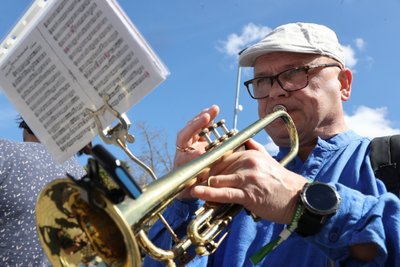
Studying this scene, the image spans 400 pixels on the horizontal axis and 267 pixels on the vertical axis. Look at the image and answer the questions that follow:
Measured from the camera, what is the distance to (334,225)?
1.59 meters

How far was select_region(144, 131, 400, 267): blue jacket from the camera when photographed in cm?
158

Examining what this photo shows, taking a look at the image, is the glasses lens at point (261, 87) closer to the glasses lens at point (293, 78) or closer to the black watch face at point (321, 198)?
the glasses lens at point (293, 78)

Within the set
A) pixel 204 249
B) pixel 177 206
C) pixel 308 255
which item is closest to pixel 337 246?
pixel 308 255

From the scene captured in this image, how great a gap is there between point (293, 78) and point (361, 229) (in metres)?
0.96

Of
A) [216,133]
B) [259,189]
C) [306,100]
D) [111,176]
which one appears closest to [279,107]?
[306,100]

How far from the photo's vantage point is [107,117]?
1.69 metres

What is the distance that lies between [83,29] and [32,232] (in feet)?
4.54

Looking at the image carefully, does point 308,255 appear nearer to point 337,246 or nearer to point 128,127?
point 337,246

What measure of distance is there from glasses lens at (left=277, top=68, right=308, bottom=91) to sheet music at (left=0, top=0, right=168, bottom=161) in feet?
3.04

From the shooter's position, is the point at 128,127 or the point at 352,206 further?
the point at 128,127

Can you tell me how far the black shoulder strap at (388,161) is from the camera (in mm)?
1923

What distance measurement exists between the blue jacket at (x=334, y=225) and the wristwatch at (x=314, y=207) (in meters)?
0.02

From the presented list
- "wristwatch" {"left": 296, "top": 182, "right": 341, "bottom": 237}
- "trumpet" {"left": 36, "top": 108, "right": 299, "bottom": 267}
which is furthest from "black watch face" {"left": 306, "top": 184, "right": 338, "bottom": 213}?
"trumpet" {"left": 36, "top": 108, "right": 299, "bottom": 267}

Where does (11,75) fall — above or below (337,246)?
above
